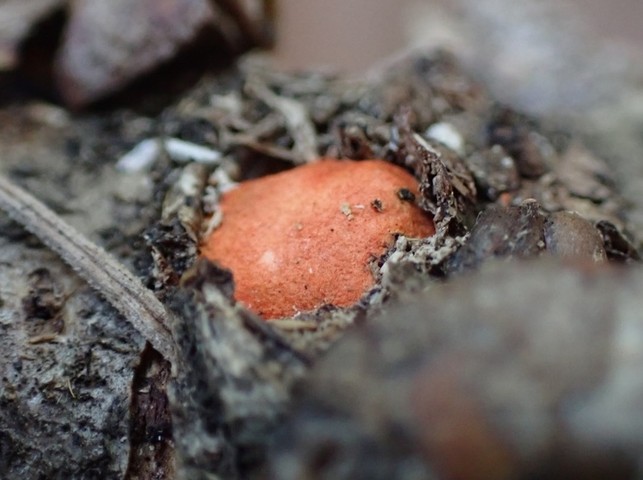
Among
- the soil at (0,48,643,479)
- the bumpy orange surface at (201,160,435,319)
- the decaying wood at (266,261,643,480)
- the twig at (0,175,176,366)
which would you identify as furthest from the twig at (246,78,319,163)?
the decaying wood at (266,261,643,480)

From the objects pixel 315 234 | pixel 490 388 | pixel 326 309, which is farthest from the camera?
pixel 315 234

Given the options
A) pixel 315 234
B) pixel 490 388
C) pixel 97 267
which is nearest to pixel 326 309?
pixel 315 234

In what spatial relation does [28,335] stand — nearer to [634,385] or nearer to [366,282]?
[366,282]

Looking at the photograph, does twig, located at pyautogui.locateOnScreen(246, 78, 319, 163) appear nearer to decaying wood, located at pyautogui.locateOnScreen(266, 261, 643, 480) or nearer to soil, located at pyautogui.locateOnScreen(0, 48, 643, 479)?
soil, located at pyautogui.locateOnScreen(0, 48, 643, 479)

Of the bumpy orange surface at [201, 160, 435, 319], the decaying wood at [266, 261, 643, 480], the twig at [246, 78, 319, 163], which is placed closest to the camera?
the decaying wood at [266, 261, 643, 480]

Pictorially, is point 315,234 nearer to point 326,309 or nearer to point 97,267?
point 326,309

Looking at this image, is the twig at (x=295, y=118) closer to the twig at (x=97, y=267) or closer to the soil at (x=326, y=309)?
the soil at (x=326, y=309)
